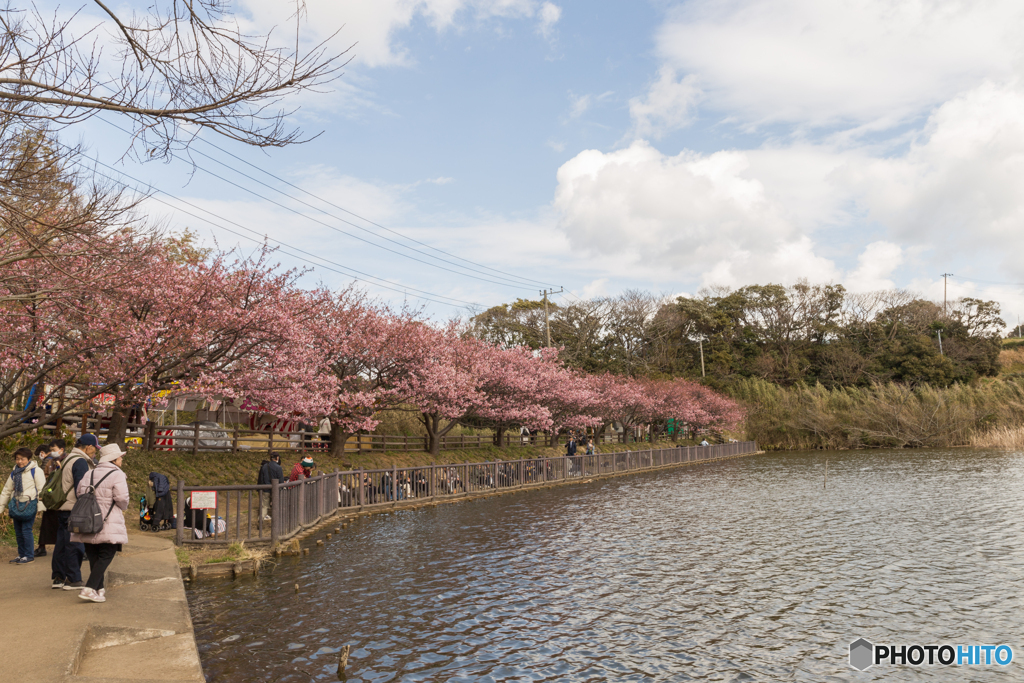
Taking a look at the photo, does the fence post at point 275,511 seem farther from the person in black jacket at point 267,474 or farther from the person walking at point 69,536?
the person walking at point 69,536

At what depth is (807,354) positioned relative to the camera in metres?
74.4

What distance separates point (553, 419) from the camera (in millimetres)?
41844

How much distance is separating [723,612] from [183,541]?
32.5 feet

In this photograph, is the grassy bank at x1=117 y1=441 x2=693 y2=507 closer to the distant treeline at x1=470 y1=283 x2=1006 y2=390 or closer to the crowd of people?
the crowd of people

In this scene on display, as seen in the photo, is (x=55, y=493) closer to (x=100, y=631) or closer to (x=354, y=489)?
(x=100, y=631)

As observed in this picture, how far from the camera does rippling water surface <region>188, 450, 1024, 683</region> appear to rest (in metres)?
8.09

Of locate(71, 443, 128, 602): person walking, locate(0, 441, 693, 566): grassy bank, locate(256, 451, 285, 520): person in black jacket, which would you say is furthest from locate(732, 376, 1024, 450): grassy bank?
locate(71, 443, 128, 602): person walking

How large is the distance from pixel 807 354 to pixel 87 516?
76.3 metres

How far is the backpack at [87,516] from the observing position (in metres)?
7.96

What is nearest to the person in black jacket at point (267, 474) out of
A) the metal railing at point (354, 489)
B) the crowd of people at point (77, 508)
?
the metal railing at point (354, 489)

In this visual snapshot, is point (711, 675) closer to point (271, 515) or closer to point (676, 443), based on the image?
point (271, 515)

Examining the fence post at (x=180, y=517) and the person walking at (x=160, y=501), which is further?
the person walking at (x=160, y=501)

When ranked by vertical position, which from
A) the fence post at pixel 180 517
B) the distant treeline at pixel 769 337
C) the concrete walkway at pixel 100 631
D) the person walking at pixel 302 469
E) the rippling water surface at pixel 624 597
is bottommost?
the rippling water surface at pixel 624 597

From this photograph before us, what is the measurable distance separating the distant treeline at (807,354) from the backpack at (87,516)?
52.6m
